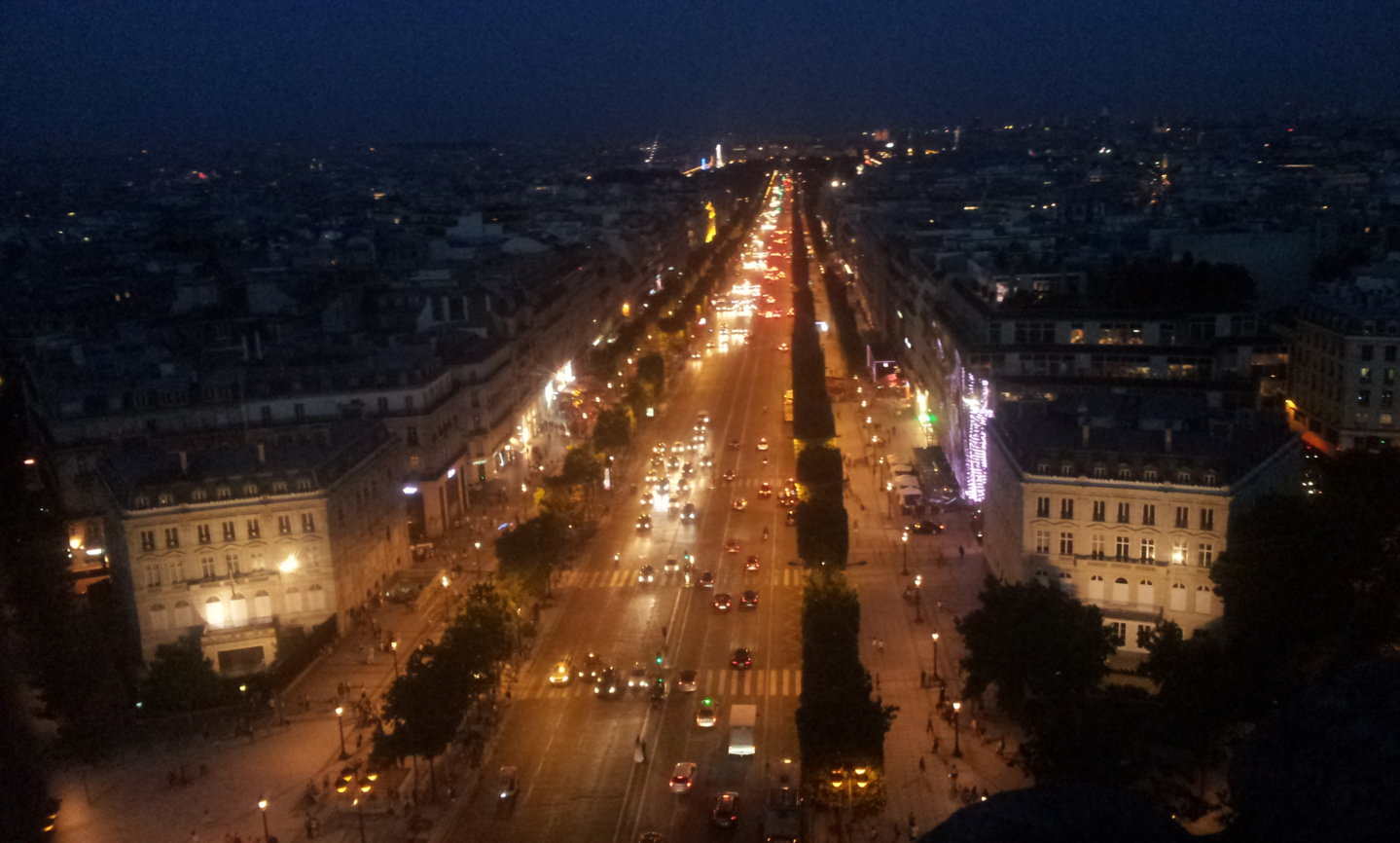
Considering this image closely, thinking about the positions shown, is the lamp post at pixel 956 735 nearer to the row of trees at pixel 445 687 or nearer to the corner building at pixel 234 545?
the row of trees at pixel 445 687

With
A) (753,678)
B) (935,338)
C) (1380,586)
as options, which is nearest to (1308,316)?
(935,338)

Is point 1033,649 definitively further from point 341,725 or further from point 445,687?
point 341,725

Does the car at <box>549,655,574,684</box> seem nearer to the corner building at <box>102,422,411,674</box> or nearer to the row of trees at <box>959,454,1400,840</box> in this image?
the corner building at <box>102,422,411,674</box>

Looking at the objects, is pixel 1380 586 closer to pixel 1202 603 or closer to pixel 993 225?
pixel 1202 603

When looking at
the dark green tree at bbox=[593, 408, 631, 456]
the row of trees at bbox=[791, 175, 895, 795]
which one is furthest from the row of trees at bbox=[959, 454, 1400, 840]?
the dark green tree at bbox=[593, 408, 631, 456]

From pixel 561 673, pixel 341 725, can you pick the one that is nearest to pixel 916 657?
pixel 561 673
